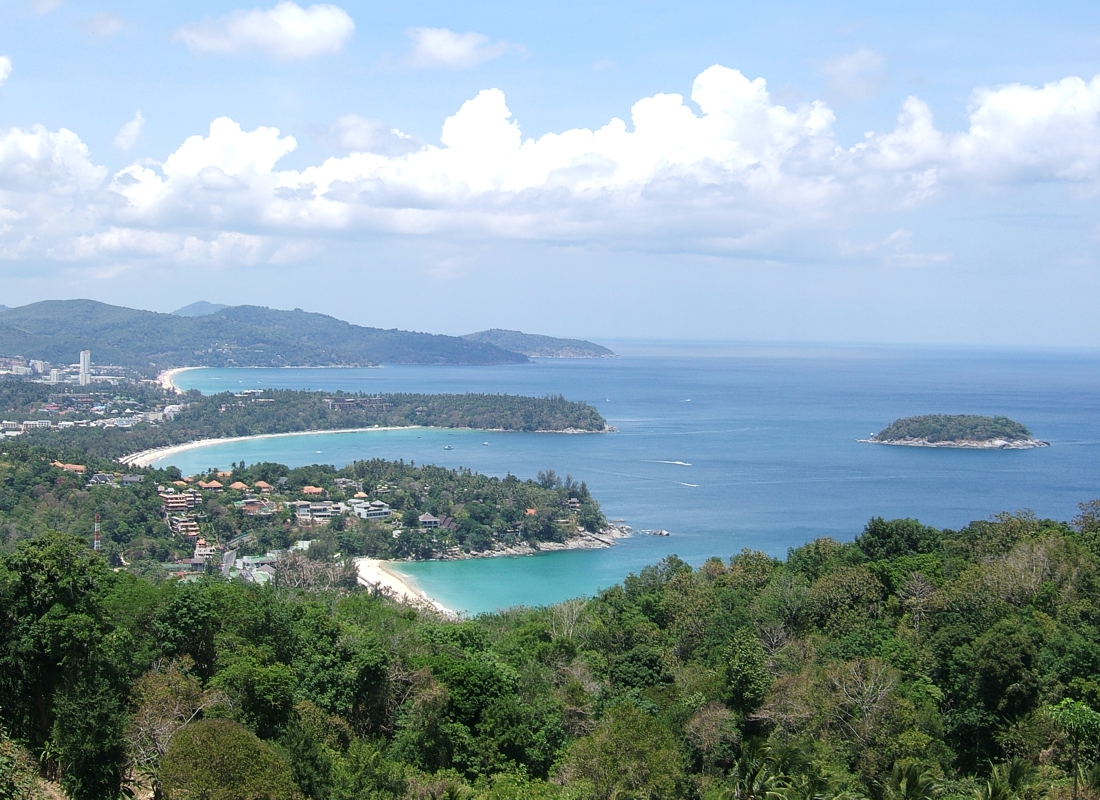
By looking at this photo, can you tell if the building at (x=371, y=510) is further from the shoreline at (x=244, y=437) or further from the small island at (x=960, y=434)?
the small island at (x=960, y=434)

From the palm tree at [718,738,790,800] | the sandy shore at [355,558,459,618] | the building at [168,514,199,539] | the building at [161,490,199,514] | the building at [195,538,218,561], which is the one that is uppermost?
the palm tree at [718,738,790,800]

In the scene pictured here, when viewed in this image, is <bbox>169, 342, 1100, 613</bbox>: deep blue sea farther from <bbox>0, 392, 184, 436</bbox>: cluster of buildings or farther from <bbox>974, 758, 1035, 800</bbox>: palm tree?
<bbox>974, 758, 1035, 800</bbox>: palm tree

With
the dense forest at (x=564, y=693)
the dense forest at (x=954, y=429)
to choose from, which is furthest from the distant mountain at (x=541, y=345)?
the dense forest at (x=564, y=693)

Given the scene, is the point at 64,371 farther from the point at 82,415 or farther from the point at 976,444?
the point at 976,444

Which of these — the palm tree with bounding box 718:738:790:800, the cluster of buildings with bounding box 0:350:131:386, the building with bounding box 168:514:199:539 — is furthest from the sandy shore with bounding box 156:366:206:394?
the palm tree with bounding box 718:738:790:800

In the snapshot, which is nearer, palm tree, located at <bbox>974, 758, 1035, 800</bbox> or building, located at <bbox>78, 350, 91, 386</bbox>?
palm tree, located at <bbox>974, 758, 1035, 800</bbox>

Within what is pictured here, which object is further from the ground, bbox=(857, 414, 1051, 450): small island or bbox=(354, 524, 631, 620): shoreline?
bbox=(857, 414, 1051, 450): small island

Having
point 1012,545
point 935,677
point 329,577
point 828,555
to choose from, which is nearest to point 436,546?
point 329,577

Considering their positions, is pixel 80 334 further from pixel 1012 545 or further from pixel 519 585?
pixel 1012 545
